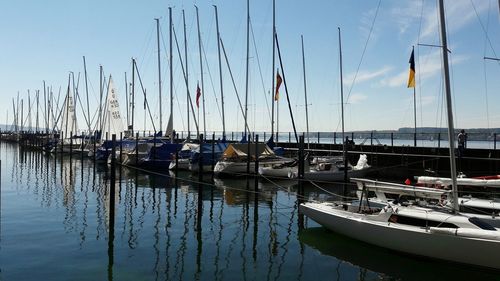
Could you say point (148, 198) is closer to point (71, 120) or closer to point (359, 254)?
point (359, 254)

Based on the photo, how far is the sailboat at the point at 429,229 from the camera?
34.6 ft

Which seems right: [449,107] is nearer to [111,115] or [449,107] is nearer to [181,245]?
[181,245]

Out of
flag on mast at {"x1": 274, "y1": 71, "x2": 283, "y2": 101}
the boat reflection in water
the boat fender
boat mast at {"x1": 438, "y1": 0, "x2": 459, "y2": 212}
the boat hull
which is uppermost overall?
flag on mast at {"x1": 274, "y1": 71, "x2": 283, "y2": 101}

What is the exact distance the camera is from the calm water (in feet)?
35.6

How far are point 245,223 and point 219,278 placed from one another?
6201 mm

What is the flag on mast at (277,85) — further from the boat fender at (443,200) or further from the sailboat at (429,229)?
the boat fender at (443,200)

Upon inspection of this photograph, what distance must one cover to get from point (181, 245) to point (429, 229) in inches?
285

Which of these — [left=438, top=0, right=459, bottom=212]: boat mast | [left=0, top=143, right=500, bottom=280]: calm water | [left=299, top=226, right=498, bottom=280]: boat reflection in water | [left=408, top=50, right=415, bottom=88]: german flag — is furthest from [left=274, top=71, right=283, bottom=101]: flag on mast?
[left=438, top=0, right=459, bottom=212]: boat mast

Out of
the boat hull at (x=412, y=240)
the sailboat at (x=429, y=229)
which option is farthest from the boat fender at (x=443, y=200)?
the boat hull at (x=412, y=240)

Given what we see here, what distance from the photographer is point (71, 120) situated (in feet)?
202

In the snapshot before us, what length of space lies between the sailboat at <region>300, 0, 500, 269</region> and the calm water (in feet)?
1.31

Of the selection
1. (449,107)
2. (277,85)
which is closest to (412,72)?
(277,85)

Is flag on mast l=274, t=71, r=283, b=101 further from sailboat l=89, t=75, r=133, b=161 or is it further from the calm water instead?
sailboat l=89, t=75, r=133, b=161

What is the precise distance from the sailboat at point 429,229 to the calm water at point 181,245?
0.40m
